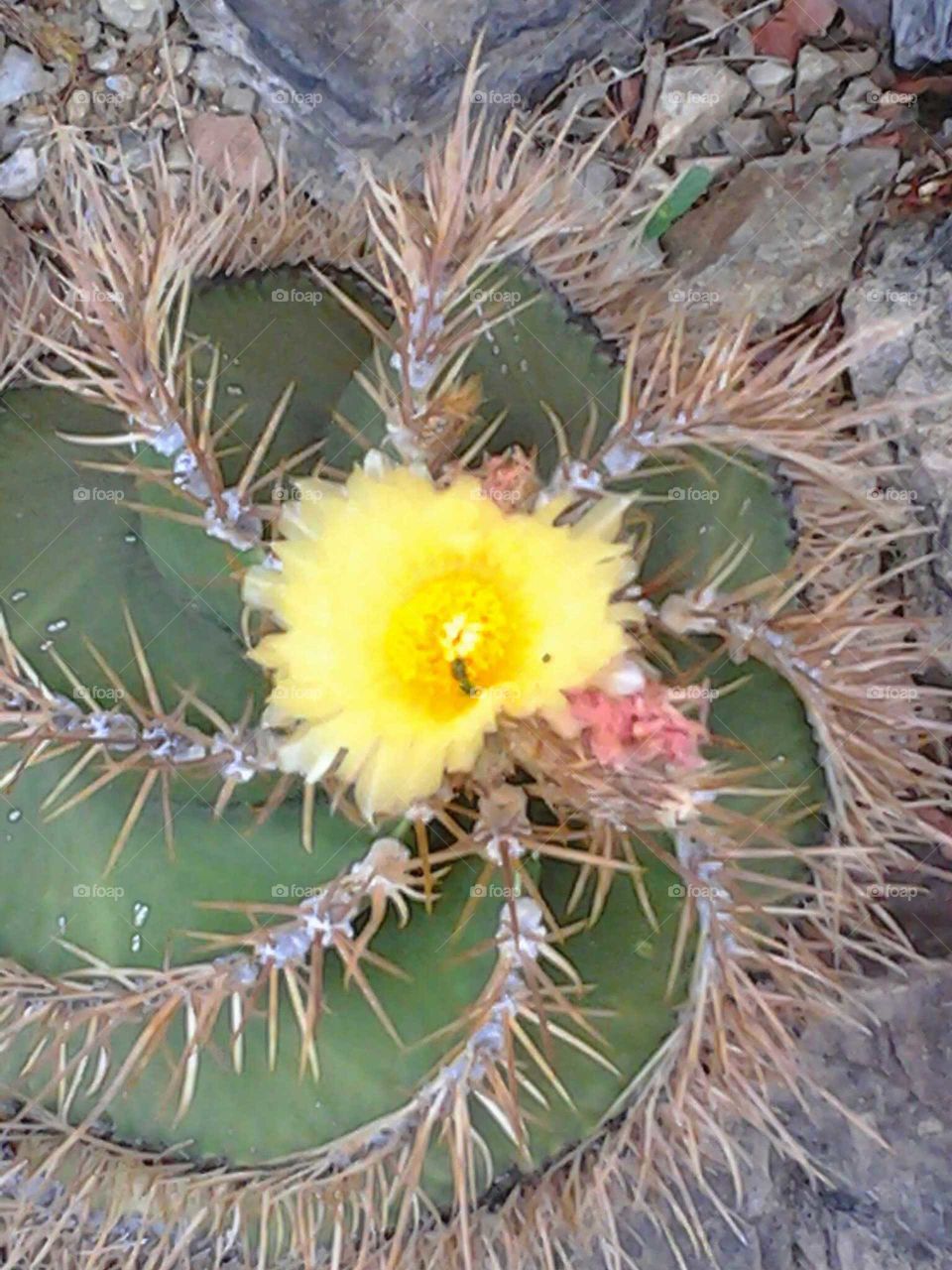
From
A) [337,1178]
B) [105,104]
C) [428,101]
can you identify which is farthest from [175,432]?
[105,104]

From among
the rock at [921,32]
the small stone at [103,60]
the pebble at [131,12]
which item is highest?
the rock at [921,32]

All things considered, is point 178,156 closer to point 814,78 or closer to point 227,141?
point 227,141

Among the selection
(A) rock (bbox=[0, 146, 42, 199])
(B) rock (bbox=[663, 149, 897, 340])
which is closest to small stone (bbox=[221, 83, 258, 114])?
(A) rock (bbox=[0, 146, 42, 199])

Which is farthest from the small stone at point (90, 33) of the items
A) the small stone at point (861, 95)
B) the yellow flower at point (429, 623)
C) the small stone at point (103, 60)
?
the yellow flower at point (429, 623)

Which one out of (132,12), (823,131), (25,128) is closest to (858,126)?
(823,131)

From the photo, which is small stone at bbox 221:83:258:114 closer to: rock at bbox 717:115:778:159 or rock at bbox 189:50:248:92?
rock at bbox 189:50:248:92

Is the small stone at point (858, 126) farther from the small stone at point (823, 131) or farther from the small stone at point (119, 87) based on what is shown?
the small stone at point (119, 87)
